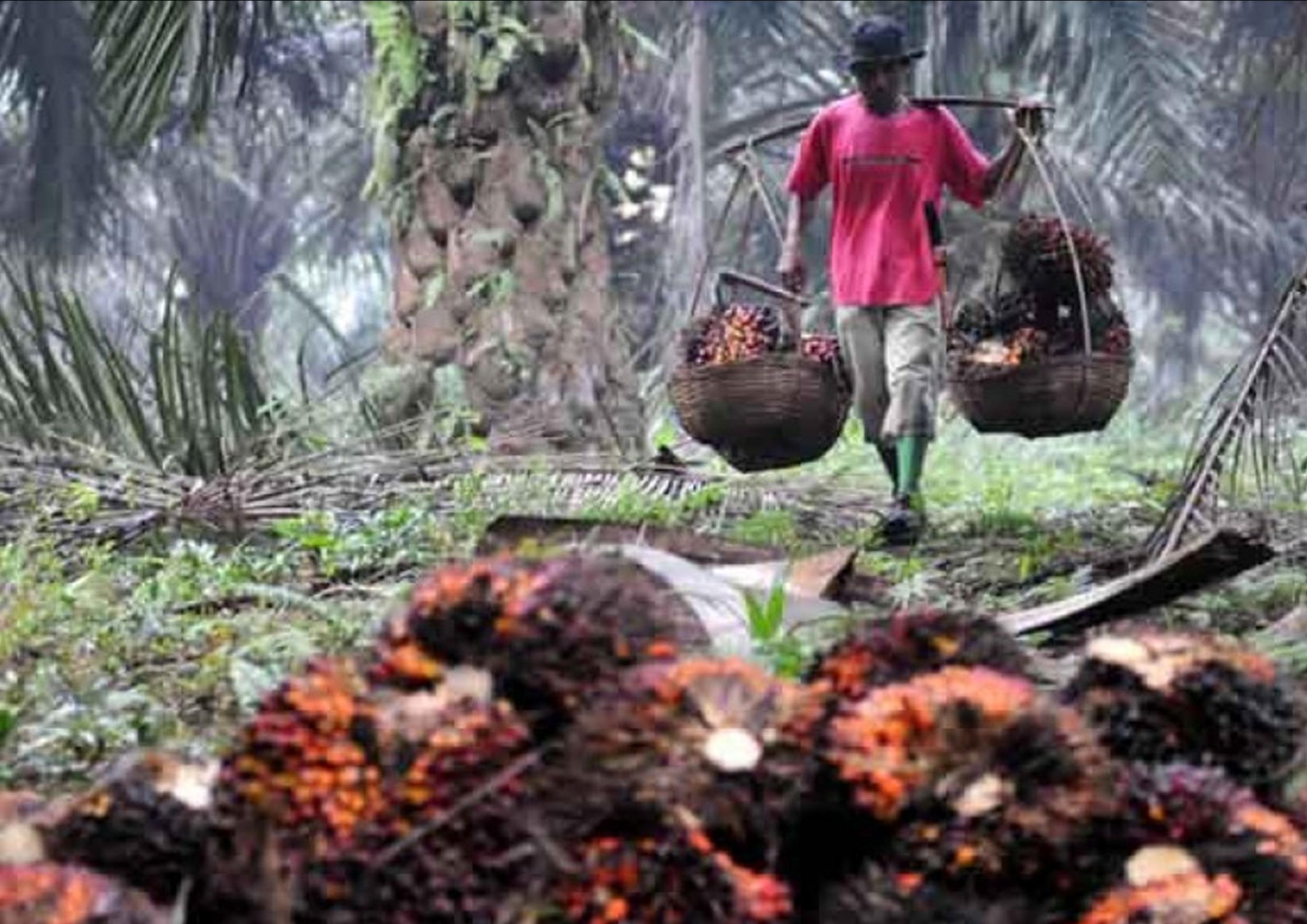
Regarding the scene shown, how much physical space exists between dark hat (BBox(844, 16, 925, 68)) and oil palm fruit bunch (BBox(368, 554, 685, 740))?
180 inches

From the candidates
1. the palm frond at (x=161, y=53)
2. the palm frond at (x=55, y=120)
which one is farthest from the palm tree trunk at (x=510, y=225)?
the palm frond at (x=55, y=120)

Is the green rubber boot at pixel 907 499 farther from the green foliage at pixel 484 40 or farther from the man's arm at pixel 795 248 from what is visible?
the green foliage at pixel 484 40

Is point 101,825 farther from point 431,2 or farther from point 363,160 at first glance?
point 363,160

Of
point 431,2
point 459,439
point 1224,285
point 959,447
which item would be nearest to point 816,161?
point 459,439

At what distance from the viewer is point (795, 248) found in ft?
23.2

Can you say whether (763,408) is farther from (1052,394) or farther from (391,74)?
(391,74)

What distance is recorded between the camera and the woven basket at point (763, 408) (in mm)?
6527

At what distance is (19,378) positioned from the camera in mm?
6730

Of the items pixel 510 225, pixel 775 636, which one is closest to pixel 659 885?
pixel 775 636

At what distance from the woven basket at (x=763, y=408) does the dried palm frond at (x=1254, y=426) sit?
5.18ft

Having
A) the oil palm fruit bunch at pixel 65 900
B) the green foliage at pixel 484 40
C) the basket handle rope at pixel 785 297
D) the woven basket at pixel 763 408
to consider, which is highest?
the green foliage at pixel 484 40

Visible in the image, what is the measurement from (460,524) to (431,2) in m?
3.42

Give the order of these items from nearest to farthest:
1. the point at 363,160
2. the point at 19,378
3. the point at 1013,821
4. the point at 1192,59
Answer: the point at 1013,821 < the point at 19,378 < the point at 1192,59 < the point at 363,160

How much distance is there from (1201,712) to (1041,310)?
13.9 feet
